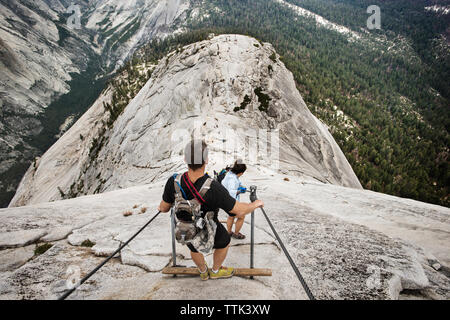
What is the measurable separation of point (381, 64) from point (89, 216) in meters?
232

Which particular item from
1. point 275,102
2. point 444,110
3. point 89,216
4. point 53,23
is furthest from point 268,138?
point 53,23

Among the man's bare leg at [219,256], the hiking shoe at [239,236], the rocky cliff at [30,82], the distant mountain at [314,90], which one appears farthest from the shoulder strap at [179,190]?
the rocky cliff at [30,82]

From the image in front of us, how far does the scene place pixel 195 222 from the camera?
3.34 m

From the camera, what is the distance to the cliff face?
20.6m

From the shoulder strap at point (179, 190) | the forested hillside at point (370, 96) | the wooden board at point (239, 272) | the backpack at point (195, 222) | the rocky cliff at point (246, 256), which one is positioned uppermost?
the forested hillside at point (370, 96)

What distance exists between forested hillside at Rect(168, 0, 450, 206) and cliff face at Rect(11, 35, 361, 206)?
45.7 metres

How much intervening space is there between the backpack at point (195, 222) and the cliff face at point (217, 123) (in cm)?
1198

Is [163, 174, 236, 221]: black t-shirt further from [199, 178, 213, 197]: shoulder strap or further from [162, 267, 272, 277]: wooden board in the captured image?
[162, 267, 272, 277]: wooden board

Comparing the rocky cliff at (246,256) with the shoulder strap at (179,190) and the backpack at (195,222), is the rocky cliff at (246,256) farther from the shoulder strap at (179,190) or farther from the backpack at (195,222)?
the shoulder strap at (179,190)

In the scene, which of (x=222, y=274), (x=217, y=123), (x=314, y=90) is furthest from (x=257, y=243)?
(x=314, y=90)

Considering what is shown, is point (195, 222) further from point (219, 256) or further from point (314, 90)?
point (314, 90)

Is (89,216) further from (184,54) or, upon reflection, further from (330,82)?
(330,82)

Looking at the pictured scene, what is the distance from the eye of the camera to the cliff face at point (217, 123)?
20594 mm

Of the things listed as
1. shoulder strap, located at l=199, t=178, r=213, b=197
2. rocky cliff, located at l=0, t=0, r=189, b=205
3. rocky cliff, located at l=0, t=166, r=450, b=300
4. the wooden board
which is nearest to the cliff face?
rocky cliff, located at l=0, t=166, r=450, b=300
